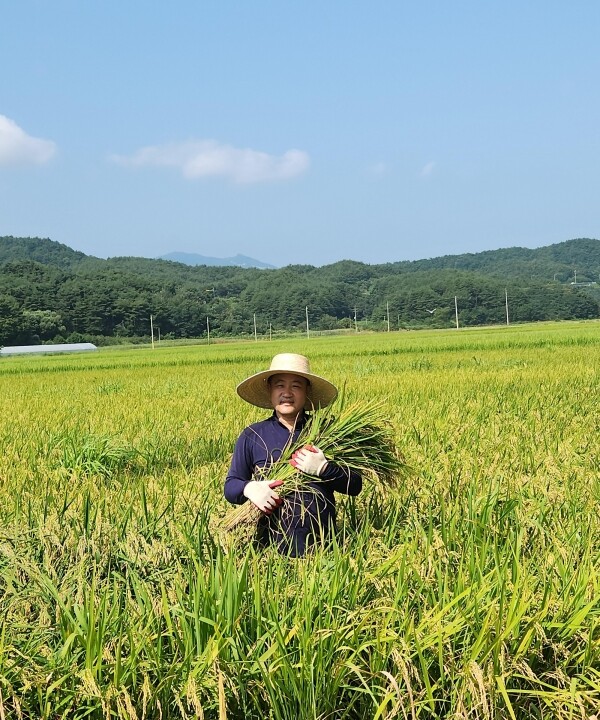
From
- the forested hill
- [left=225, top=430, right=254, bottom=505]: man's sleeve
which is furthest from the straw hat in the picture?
the forested hill

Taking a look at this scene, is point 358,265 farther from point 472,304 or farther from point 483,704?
point 483,704

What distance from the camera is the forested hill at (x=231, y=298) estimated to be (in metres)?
78.7

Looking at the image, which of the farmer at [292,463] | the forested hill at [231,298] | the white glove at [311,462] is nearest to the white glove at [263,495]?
the farmer at [292,463]

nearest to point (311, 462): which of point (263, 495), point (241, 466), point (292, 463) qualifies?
point (292, 463)

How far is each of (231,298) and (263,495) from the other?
115201 millimetres

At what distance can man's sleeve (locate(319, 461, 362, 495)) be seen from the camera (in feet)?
9.36

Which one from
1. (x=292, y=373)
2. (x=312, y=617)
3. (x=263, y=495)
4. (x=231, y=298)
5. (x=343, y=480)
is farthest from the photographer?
(x=231, y=298)

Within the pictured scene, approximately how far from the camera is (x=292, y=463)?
9.20 ft

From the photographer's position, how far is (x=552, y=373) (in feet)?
37.3

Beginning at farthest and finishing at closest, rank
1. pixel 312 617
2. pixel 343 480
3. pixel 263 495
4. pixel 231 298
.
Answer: pixel 231 298, pixel 343 480, pixel 263 495, pixel 312 617

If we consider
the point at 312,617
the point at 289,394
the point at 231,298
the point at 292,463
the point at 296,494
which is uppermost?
the point at 231,298

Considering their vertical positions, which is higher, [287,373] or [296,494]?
[287,373]

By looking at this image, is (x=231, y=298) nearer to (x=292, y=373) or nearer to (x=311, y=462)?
(x=292, y=373)

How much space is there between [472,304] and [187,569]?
4172 inches
